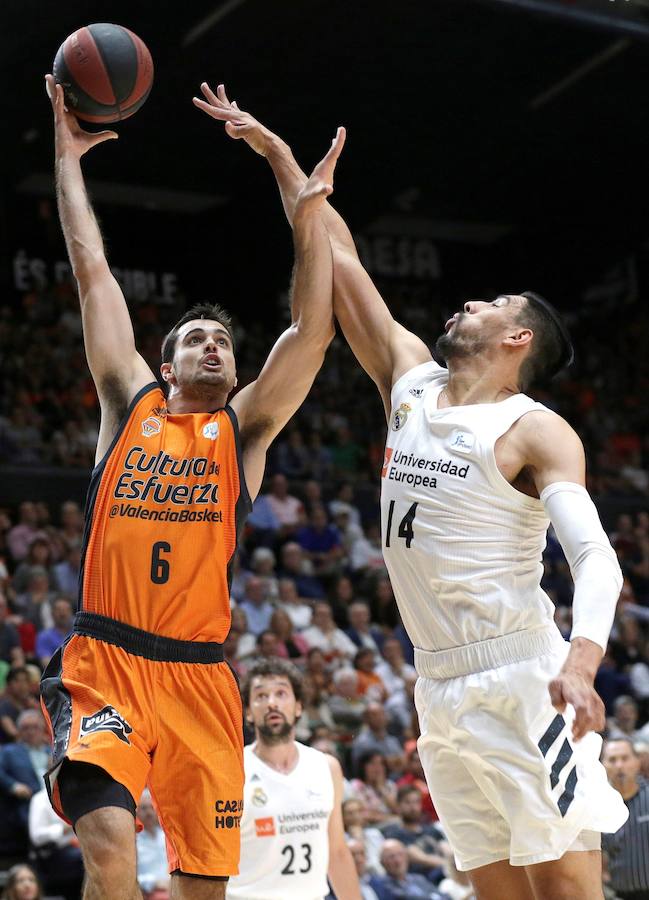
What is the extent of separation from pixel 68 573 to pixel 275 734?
19.7 feet

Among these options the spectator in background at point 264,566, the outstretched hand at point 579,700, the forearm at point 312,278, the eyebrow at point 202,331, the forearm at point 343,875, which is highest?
the forearm at point 312,278

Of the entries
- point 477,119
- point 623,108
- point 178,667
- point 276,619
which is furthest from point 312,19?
point 178,667

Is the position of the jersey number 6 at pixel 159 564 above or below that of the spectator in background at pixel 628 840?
above

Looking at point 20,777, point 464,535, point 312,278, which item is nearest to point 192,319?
point 312,278

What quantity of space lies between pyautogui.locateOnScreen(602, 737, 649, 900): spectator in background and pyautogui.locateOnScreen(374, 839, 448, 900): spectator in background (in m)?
2.06

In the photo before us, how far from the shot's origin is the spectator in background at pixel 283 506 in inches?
595

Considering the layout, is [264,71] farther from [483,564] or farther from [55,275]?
[483,564]

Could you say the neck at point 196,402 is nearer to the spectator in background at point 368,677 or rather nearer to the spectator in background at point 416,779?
the spectator in background at point 416,779

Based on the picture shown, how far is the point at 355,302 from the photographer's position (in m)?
5.00

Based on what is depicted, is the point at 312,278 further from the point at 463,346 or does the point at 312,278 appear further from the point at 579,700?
the point at 579,700

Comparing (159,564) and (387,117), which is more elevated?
(387,117)

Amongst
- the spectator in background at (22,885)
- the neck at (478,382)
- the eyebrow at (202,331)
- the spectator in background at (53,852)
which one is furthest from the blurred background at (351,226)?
the neck at (478,382)

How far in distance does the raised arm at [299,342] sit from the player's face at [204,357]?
11 centimetres

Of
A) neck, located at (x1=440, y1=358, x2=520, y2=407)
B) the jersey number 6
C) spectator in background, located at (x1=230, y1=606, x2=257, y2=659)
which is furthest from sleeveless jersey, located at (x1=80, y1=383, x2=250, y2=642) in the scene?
spectator in background, located at (x1=230, y1=606, x2=257, y2=659)
